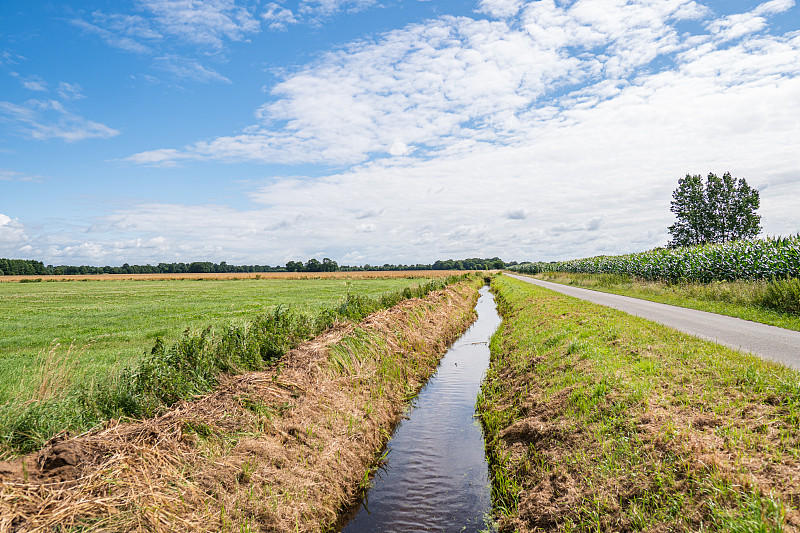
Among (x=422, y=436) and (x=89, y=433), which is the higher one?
(x=89, y=433)

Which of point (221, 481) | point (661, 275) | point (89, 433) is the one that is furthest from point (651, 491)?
point (661, 275)

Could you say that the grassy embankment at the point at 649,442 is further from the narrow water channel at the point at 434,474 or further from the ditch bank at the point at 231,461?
the ditch bank at the point at 231,461

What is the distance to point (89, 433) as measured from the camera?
→ 485 centimetres

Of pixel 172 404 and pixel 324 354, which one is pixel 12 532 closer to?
pixel 172 404

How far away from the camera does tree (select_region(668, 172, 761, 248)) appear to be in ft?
202

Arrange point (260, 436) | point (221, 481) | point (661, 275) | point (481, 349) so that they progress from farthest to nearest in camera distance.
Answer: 1. point (661, 275)
2. point (481, 349)
3. point (260, 436)
4. point (221, 481)

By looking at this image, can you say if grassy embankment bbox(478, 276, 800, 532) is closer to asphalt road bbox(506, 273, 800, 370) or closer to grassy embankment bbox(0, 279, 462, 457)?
asphalt road bbox(506, 273, 800, 370)

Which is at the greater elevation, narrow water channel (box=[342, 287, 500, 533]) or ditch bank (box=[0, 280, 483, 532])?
ditch bank (box=[0, 280, 483, 532])

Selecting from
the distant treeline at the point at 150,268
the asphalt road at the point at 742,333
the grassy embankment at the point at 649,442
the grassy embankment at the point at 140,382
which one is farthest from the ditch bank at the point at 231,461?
the distant treeline at the point at 150,268

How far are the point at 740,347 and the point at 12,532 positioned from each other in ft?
39.3

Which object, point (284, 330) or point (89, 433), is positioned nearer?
point (89, 433)

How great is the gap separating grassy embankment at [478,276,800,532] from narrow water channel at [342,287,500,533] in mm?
393

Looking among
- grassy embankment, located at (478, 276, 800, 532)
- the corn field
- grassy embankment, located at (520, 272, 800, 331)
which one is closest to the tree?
the corn field

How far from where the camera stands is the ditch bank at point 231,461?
3.83 metres
